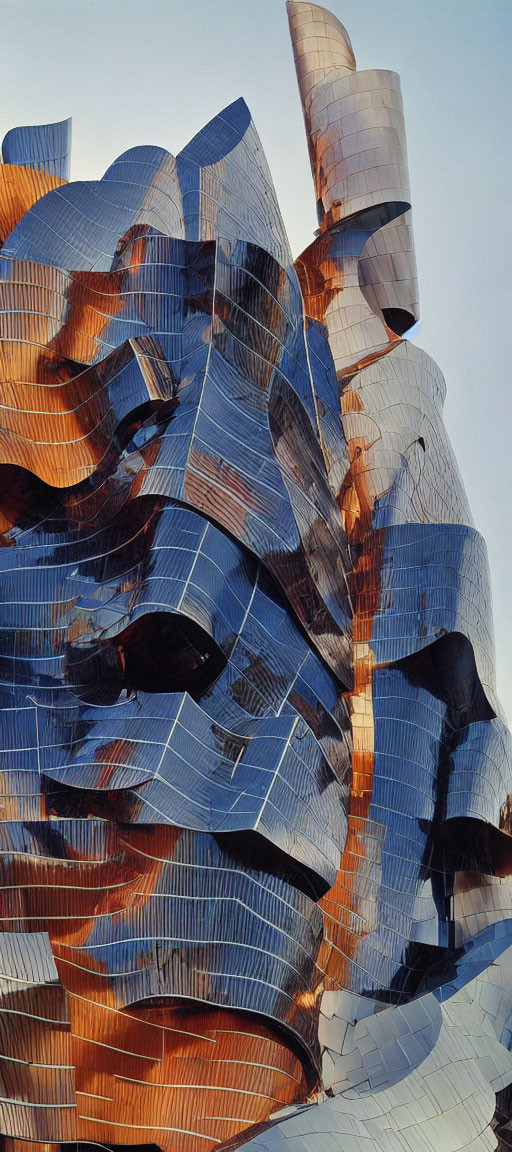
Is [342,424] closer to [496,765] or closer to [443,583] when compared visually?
[443,583]

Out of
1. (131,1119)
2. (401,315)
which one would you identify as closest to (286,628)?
(131,1119)

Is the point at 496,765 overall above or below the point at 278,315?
below

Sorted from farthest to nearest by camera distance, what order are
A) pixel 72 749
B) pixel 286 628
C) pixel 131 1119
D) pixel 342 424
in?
pixel 342 424, pixel 286 628, pixel 72 749, pixel 131 1119

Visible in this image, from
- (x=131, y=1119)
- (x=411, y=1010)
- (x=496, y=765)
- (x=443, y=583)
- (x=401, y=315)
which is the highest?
(x=401, y=315)

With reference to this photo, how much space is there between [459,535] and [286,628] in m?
2.62

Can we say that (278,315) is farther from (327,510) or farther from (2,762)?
(2,762)

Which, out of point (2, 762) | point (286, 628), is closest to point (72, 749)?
point (2, 762)

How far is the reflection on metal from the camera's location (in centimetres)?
1215

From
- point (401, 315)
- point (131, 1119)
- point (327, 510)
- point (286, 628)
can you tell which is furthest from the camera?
point (401, 315)

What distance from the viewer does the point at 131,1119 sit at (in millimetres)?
11969

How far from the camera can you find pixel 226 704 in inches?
529

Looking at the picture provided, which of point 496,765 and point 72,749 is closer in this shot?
point 72,749

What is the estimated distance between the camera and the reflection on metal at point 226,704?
12148 mm

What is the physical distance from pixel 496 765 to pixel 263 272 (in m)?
5.11
